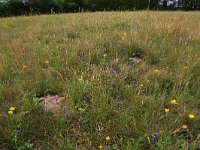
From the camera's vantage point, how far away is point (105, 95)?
3236 mm

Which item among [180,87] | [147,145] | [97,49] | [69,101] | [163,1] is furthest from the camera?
[163,1]

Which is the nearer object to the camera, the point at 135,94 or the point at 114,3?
the point at 135,94

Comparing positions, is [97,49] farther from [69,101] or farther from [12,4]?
[12,4]

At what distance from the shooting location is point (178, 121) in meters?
2.96

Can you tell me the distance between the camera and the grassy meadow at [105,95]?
2820 millimetres

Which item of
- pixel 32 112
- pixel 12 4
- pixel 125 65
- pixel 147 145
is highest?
pixel 12 4

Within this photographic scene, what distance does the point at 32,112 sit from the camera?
10.3 feet

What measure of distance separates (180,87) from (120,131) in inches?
49.0

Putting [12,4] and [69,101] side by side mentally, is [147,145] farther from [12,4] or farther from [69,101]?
[12,4]

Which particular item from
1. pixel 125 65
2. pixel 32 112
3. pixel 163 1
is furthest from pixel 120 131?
pixel 163 1

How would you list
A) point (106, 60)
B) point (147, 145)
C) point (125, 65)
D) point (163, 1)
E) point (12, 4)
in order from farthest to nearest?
point (163, 1)
point (12, 4)
point (106, 60)
point (125, 65)
point (147, 145)

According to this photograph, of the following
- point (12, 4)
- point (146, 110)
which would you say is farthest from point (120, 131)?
point (12, 4)

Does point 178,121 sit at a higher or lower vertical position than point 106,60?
lower

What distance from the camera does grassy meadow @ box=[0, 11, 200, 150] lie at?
282cm
